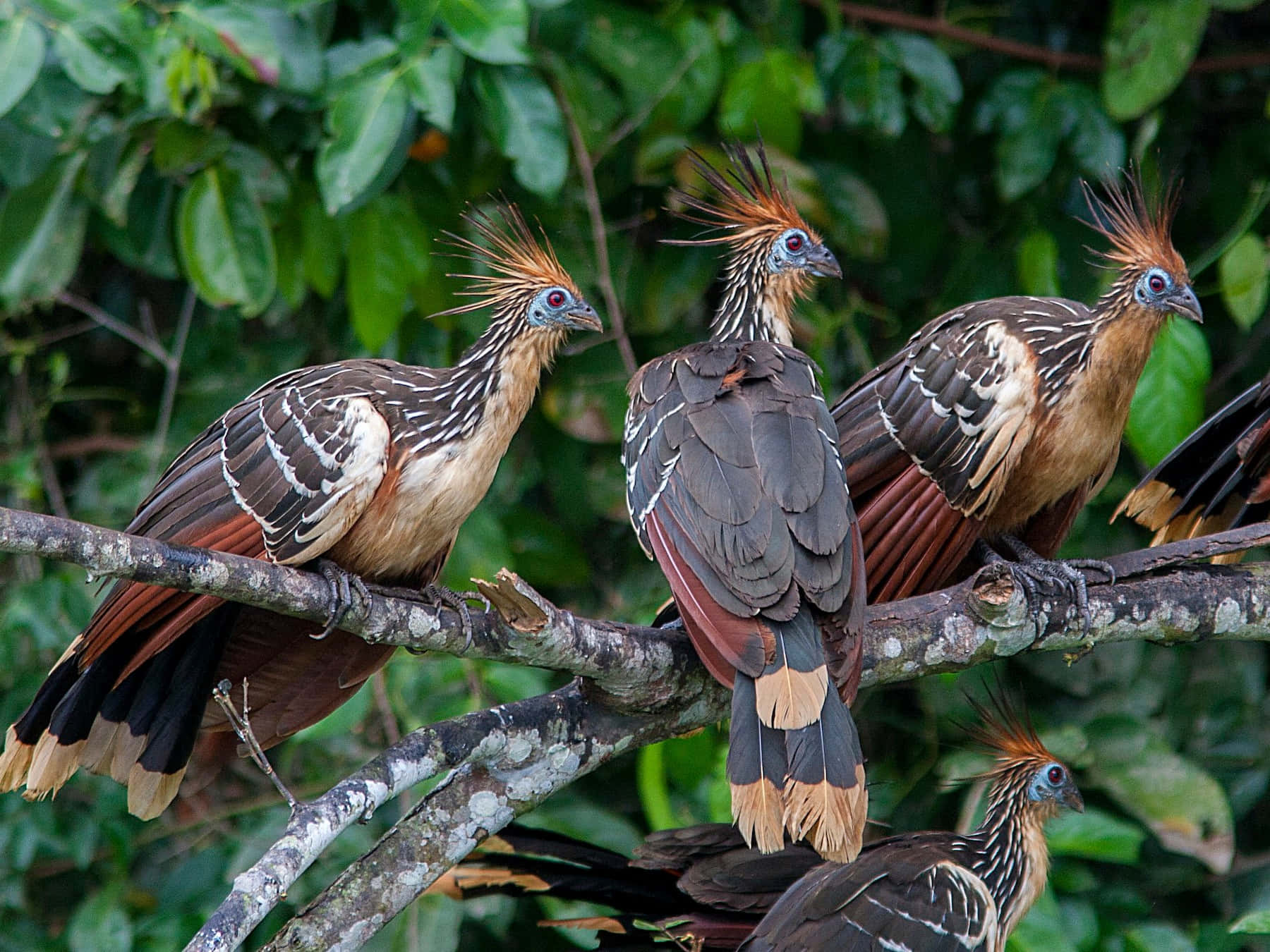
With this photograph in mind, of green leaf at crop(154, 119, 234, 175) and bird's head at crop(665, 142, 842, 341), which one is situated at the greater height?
green leaf at crop(154, 119, 234, 175)

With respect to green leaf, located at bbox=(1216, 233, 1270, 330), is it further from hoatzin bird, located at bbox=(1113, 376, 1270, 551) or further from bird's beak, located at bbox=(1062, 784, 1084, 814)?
bird's beak, located at bbox=(1062, 784, 1084, 814)

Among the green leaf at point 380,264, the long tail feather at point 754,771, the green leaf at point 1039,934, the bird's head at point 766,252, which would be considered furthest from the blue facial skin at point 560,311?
the green leaf at point 1039,934

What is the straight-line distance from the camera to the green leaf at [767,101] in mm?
3938

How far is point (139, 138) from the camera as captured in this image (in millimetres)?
3832

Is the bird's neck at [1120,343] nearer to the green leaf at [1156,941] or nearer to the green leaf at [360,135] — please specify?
the green leaf at [1156,941]

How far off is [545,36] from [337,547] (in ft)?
5.55

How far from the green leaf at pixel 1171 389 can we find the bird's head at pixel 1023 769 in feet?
2.64

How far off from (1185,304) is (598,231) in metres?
1.68

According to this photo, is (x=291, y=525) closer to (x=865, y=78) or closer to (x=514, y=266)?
(x=514, y=266)

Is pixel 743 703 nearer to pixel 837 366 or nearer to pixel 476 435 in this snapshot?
pixel 476 435

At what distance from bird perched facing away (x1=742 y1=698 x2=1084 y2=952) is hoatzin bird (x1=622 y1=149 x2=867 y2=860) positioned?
1.65 feet

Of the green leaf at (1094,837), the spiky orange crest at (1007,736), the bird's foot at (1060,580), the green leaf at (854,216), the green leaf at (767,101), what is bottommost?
the green leaf at (1094,837)

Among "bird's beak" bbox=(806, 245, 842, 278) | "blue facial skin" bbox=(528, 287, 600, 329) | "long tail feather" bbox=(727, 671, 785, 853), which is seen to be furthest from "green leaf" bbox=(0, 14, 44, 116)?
"long tail feather" bbox=(727, 671, 785, 853)

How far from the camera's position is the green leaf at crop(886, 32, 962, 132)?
426 cm
